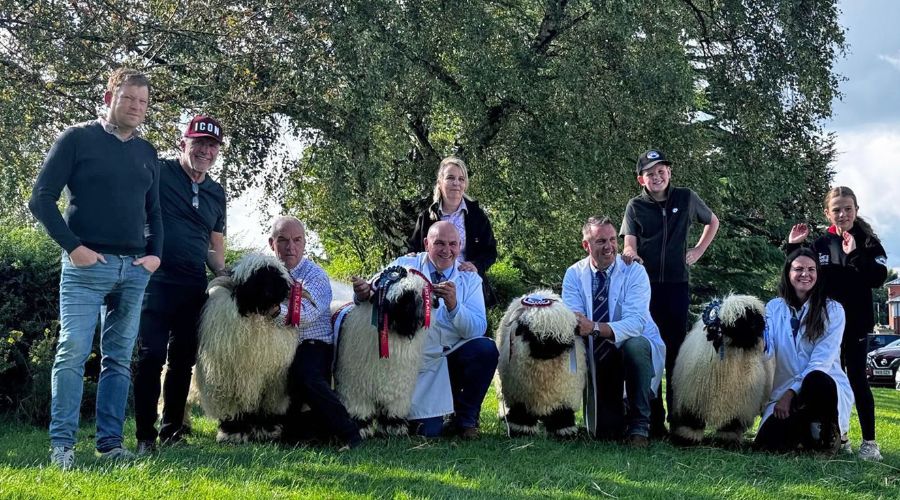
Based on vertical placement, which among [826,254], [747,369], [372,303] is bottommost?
[747,369]

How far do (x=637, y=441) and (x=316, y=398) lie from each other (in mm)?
2380

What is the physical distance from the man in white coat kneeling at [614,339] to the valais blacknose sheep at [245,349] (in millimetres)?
2275

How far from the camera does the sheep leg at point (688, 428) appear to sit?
638 cm

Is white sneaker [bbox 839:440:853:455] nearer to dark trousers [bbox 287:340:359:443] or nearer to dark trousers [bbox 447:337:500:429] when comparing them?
dark trousers [bbox 447:337:500:429]

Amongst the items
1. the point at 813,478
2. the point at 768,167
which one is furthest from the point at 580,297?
the point at 768,167

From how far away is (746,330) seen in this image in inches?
248

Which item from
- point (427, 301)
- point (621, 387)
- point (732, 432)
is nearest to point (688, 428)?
point (732, 432)

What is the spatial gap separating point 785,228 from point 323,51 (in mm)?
16838

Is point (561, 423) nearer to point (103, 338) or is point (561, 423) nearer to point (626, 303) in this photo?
point (626, 303)

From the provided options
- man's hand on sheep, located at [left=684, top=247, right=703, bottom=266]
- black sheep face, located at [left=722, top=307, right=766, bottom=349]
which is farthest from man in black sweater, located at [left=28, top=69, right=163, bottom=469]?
man's hand on sheep, located at [left=684, top=247, right=703, bottom=266]

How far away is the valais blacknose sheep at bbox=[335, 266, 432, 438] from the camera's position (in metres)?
6.04

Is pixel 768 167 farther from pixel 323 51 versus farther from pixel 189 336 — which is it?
pixel 189 336

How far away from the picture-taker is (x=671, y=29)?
13.6 meters

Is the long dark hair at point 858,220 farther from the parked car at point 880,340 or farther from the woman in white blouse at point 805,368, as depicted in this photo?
the parked car at point 880,340
